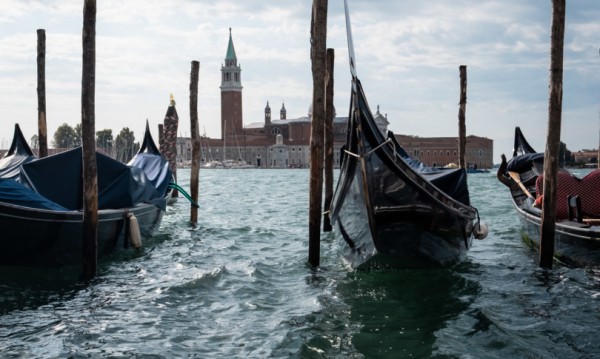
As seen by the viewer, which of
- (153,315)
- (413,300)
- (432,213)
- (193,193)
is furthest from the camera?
(193,193)

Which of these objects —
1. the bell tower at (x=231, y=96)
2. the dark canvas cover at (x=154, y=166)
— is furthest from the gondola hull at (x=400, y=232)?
the bell tower at (x=231, y=96)

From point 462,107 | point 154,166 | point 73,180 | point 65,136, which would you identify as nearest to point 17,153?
point 154,166

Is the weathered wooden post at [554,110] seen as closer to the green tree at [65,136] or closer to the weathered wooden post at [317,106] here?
the weathered wooden post at [317,106]

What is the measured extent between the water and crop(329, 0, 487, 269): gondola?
0.95 ft

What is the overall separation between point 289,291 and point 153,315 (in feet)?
4.19

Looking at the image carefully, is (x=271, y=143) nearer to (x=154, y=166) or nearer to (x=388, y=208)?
(x=154, y=166)

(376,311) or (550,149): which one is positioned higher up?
(550,149)

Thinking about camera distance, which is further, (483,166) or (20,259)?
(483,166)

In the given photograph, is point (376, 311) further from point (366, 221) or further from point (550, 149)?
point (550, 149)

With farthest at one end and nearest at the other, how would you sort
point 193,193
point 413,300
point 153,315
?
point 193,193 → point 413,300 → point 153,315

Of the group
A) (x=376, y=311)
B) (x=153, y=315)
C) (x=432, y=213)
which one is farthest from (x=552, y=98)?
(x=153, y=315)

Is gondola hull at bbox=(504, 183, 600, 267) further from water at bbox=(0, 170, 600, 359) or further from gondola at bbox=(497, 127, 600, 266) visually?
water at bbox=(0, 170, 600, 359)

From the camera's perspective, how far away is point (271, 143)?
70.7 metres

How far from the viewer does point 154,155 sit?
36.2 feet
